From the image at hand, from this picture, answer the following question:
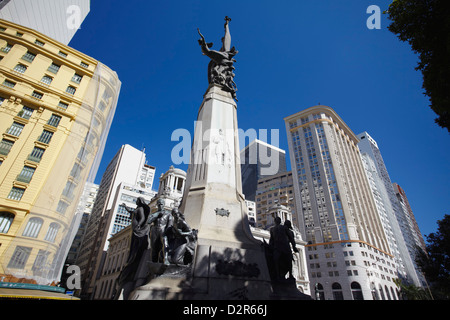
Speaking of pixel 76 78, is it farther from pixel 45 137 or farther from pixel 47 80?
pixel 45 137

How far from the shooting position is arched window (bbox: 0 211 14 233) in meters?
17.2

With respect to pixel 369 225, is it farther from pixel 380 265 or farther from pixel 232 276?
pixel 232 276

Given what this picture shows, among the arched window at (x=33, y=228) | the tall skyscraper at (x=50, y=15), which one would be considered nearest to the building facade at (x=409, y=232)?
the arched window at (x=33, y=228)

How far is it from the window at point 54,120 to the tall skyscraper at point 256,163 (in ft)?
237

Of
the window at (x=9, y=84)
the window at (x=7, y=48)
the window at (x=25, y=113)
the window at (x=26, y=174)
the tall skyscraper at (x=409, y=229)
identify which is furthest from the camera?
the tall skyscraper at (x=409, y=229)

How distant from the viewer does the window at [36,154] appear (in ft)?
67.7

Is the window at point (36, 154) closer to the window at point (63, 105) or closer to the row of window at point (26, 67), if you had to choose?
the window at point (63, 105)

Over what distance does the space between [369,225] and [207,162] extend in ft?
236

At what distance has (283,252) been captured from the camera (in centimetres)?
632

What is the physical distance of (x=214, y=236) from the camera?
5926mm

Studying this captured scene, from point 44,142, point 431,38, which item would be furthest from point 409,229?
point 44,142

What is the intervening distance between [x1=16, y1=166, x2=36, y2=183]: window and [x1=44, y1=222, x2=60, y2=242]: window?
458cm

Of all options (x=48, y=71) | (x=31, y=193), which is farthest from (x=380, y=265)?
(x=48, y=71)

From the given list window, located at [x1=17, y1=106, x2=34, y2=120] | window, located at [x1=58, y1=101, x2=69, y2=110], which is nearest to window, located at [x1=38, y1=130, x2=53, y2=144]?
window, located at [x1=17, y1=106, x2=34, y2=120]
